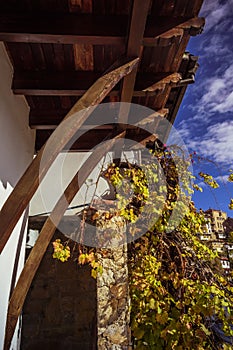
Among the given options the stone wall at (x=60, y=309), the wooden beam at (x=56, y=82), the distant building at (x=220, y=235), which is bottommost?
the stone wall at (x=60, y=309)

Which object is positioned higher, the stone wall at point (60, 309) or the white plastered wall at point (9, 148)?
the white plastered wall at point (9, 148)

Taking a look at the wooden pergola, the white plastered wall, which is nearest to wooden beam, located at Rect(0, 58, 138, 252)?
the wooden pergola

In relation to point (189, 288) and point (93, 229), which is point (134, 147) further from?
point (189, 288)

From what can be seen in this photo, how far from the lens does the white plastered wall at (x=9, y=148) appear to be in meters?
2.06

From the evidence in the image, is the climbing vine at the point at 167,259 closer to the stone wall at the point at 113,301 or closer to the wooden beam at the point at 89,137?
the stone wall at the point at 113,301

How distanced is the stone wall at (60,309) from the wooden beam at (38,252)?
0.97 m

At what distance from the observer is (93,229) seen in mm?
3238

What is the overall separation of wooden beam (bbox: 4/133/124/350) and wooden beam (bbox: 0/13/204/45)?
1126mm

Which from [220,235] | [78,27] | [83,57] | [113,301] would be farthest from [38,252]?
[220,235]

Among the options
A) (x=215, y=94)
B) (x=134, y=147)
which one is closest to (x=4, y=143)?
(x=134, y=147)

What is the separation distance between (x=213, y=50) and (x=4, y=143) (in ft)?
10.9

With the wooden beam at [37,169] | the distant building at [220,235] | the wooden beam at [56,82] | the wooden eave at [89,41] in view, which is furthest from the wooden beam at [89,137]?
the wooden beam at [37,169]

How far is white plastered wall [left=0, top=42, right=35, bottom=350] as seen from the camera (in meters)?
2.06

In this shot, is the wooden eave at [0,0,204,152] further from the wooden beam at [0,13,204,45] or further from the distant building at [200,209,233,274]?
the distant building at [200,209,233,274]
